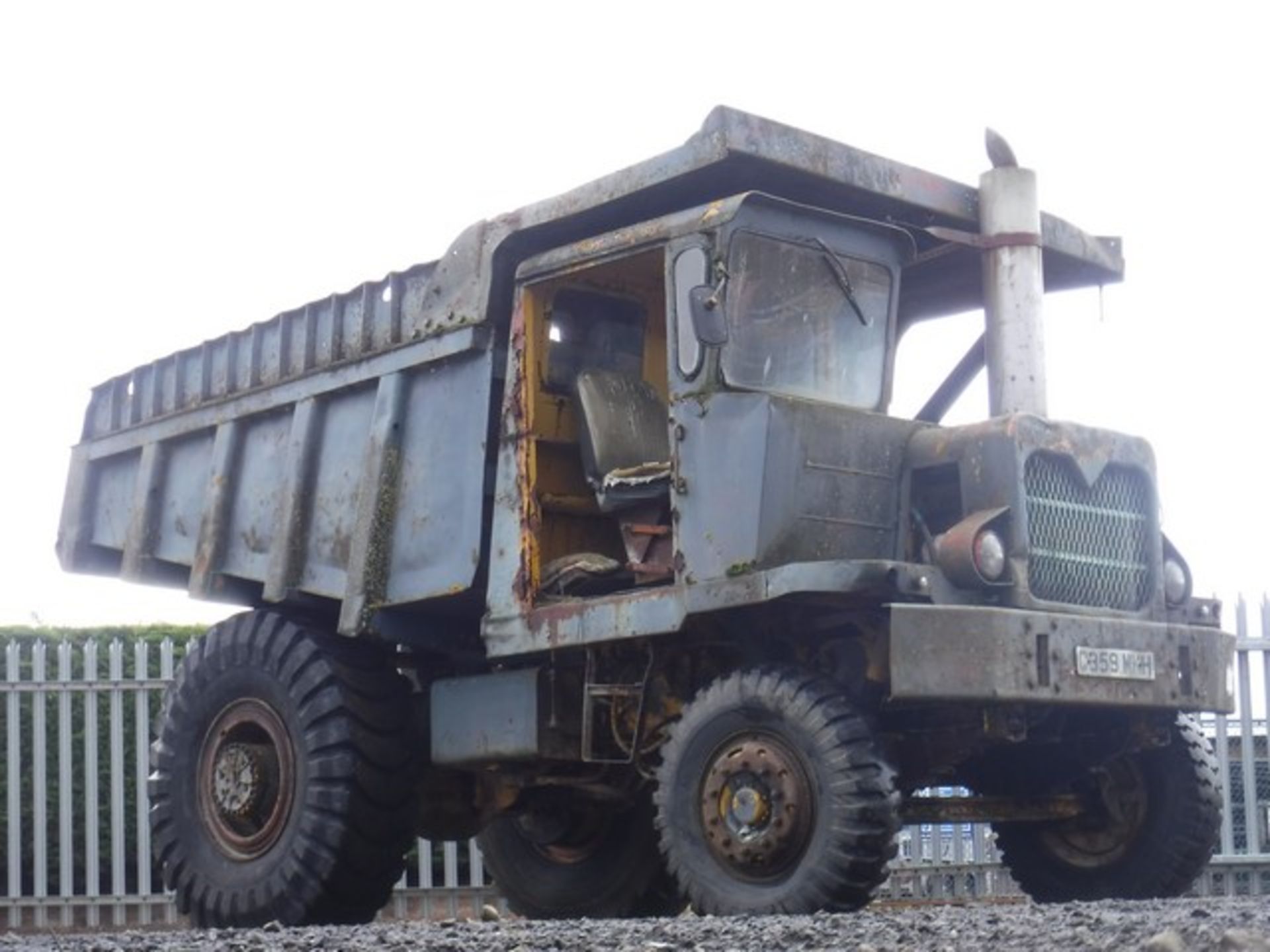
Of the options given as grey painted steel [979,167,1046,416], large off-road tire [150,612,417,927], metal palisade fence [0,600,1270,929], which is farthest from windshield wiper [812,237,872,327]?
A: metal palisade fence [0,600,1270,929]

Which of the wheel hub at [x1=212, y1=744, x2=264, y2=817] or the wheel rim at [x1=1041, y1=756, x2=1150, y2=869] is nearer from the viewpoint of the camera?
the wheel rim at [x1=1041, y1=756, x2=1150, y2=869]

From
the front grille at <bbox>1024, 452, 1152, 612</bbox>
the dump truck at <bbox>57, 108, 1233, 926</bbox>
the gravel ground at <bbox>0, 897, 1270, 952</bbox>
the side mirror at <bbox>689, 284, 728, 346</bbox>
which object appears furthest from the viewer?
the front grille at <bbox>1024, 452, 1152, 612</bbox>

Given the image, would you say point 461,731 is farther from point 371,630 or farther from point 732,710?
point 732,710

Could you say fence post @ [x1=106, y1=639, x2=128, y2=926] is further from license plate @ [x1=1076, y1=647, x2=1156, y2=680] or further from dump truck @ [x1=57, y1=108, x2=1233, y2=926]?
license plate @ [x1=1076, y1=647, x2=1156, y2=680]

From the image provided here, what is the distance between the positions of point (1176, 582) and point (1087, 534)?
63 cm

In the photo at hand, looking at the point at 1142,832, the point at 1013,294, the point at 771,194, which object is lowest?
the point at 1142,832

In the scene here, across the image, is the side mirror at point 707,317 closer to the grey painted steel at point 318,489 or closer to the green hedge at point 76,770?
the grey painted steel at point 318,489

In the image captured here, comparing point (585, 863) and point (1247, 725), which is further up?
point (1247, 725)

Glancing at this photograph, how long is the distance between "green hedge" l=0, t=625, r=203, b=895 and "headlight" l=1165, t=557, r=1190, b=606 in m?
7.72

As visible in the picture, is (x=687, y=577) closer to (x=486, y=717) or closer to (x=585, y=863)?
(x=486, y=717)

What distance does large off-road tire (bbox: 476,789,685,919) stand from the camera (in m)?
10.4

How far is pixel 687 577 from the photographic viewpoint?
8.53m

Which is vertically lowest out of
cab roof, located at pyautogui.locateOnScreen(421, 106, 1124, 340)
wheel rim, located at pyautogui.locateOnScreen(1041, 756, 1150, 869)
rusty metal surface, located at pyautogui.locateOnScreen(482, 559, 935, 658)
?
wheel rim, located at pyautogui.locateOnScreen(1041, 756, 1150, 869)

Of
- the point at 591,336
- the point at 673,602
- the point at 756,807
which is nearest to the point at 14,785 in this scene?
the point at 591,336
